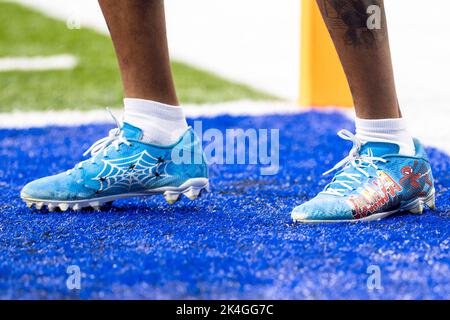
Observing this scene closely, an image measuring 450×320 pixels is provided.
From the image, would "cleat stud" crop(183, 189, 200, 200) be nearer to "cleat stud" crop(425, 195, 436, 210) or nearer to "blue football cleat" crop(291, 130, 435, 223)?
"blue football cleat" crop(291, 130, 435, 223)

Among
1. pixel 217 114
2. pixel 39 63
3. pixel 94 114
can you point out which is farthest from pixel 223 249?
pixel 39 63

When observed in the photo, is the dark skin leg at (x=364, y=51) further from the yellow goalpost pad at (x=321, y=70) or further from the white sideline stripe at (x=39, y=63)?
the white sideline stripe at (x=39, y=63)

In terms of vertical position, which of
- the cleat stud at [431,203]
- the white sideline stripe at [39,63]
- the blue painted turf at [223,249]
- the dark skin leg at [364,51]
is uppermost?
the white sideline stripe at [39,63]

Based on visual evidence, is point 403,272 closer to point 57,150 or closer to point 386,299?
point 386,299

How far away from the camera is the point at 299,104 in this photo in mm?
3518

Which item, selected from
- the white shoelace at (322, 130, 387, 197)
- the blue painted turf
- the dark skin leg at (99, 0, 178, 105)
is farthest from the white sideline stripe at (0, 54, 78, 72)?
the white shoelace at (322, 130, 387, 197)

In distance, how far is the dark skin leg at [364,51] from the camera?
5.02 ft

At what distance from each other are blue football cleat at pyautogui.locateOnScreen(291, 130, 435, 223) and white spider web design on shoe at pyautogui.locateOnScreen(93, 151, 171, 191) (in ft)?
1.04

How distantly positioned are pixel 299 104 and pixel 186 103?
0.47 m

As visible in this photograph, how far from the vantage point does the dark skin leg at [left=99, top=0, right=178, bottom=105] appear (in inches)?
65.4

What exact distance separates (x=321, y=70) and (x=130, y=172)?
1899mm

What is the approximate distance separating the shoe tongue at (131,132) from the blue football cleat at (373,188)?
364mm

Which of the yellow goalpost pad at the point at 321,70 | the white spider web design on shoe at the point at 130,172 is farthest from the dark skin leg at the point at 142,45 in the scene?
the yellow goalpost pad at the point at 321,70

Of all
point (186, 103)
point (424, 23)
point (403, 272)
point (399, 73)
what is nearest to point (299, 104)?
point (186, 103)
